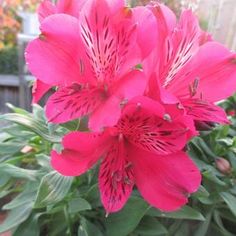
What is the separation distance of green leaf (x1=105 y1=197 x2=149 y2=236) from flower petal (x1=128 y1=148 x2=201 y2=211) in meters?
0.12

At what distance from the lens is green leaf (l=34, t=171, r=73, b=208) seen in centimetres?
43

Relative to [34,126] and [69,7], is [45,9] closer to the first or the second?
[69,7]

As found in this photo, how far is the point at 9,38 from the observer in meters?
3.55

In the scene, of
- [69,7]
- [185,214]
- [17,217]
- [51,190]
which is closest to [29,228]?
[17,217]

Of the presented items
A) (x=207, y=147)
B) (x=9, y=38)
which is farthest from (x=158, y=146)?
(x=9, y=38)

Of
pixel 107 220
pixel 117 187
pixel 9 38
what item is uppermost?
pixel 117 187

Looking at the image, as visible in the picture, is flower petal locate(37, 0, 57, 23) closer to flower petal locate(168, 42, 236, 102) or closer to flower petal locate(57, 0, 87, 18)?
flower petal locate(57, 0, 87, 18)

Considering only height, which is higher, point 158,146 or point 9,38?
point 158,146

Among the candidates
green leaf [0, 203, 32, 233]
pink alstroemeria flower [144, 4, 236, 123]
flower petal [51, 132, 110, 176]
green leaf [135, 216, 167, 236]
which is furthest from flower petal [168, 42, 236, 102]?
green leaf [0, 203, 32, 233]

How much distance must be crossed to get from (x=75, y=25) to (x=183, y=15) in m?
0.12

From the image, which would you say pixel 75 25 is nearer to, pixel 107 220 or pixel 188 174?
pixel 188 174

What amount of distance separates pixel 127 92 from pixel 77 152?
8 centimetres

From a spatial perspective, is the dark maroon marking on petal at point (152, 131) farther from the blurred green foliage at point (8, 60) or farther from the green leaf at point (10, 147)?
the blurred green foliage at point (8, 60)

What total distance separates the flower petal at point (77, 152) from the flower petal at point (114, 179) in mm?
20
